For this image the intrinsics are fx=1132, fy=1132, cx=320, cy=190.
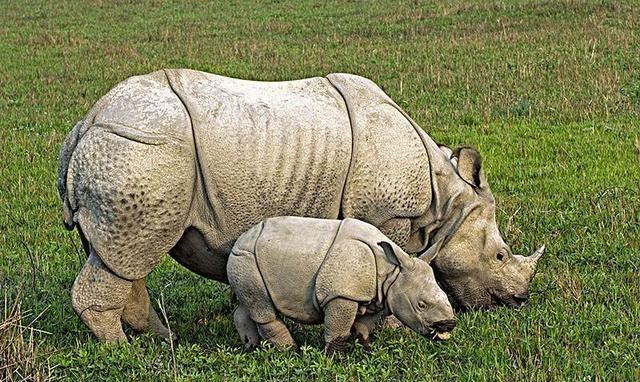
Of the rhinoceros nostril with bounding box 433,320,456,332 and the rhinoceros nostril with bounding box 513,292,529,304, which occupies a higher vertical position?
the rhinoceros nostril with bounding box 433,320,456,332

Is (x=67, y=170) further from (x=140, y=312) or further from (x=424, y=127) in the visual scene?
(x=424, y=127)

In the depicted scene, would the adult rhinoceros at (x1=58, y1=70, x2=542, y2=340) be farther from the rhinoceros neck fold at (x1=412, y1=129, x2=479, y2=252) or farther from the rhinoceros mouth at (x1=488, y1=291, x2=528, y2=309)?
the rhinoceros mouth at (x1=488, y1=291, x2=528, y2=309)

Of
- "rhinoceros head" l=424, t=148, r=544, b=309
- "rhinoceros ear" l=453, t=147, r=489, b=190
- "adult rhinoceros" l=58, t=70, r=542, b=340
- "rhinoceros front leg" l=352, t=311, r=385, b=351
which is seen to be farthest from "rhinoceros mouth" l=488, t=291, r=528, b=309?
"rhinoceros front leg" l=352, t=311, r=385, b=351

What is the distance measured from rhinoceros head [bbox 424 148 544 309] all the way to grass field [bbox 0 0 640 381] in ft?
0.69

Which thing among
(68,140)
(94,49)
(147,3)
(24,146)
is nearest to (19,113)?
(24,146)

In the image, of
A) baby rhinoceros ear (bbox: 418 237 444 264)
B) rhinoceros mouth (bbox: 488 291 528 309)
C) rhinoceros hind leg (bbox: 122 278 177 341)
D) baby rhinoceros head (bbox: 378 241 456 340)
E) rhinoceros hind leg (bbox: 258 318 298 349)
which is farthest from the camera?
rhinoceros mouth (bbox: 488 291 528 309)

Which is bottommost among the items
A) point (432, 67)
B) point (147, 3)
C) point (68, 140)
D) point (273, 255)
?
point (147, 3)

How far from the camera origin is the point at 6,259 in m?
9.41

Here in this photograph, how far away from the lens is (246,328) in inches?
272

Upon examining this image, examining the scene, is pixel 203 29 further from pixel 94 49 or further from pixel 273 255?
pixel 273 255

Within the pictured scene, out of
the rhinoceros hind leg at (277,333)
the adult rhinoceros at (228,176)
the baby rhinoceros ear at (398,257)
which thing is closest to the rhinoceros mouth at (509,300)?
the adult rhinoceros at (228,176)

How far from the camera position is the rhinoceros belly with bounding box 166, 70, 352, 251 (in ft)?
21.9

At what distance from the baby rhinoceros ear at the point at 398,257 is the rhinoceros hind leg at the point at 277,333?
0.80 meters

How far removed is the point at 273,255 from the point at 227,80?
50.2 inches
